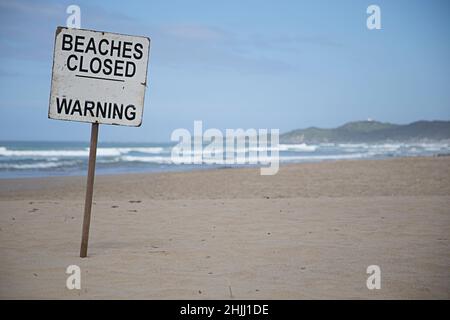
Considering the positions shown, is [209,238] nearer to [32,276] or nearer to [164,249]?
[164,249]

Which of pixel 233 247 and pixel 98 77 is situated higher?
pixel 98 77

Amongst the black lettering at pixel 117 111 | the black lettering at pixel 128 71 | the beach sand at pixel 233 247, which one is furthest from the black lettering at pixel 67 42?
the beach sand at pixel 233 247

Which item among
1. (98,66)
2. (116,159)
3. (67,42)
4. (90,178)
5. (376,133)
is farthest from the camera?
(376,133)

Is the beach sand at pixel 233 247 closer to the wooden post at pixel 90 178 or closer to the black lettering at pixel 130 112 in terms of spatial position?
the wooden post at pixel 90 178

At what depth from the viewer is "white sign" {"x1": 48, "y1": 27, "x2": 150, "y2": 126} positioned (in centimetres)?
565

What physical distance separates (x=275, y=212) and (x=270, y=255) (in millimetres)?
3761

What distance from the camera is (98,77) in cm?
577

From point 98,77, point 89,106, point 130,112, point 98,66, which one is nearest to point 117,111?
point 130,112

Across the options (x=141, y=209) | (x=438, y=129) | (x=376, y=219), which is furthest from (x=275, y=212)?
(x=438, y=129)

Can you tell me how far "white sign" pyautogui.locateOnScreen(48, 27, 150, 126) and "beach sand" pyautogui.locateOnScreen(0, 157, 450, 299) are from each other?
1.68m

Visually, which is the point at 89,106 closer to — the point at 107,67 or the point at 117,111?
the point at 117,111

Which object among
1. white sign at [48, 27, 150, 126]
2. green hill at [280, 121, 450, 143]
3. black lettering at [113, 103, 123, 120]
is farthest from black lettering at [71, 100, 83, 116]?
green hill at [280, 121, 450, 143]

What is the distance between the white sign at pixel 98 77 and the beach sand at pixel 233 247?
168 cm

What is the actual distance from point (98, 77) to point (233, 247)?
276 centimetres
